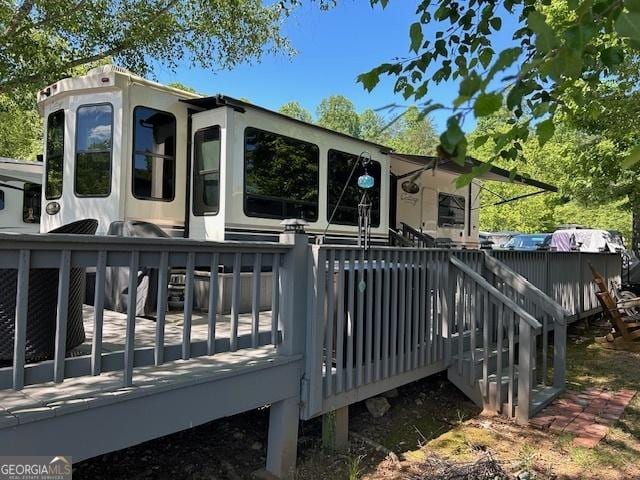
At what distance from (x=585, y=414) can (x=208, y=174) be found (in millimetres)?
4341

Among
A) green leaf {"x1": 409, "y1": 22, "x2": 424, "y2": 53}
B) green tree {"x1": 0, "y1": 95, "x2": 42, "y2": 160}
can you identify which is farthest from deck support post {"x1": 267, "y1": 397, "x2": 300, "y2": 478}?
green tree {"x1": 0, "y1": 95, "x2": 42, "y2": 160}

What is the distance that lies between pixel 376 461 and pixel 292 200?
337cm

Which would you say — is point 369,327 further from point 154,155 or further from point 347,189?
point 347,189

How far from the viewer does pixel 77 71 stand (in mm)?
10859

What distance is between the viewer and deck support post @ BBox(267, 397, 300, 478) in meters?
3.35

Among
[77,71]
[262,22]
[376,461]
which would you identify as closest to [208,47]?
[262,22]

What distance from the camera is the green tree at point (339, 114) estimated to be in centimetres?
4444

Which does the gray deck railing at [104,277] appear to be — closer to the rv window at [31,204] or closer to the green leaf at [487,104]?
the green leaf at [487,104]

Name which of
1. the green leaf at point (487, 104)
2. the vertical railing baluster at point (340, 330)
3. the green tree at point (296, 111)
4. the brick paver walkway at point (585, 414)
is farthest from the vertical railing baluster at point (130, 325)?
the green tree at point (296, 111)

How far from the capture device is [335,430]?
12.6ft

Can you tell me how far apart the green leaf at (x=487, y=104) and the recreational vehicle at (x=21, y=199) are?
11059 mm

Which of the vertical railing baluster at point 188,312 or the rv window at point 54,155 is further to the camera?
the rv window at point 54,155

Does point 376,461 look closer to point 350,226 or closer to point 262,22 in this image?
point 350,226

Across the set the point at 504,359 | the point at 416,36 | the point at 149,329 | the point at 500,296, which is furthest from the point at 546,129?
the point at 504,359
